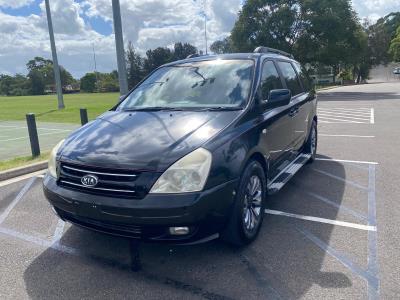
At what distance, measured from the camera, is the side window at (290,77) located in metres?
5.30

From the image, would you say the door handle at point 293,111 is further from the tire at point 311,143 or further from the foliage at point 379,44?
the foliage at point 379,44

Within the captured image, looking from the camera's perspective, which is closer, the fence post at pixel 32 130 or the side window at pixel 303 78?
the side window at pixel 303 78

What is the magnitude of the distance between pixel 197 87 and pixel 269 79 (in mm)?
924

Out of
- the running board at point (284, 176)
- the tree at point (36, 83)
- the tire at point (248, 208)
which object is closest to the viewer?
the tire at point (248, 208)

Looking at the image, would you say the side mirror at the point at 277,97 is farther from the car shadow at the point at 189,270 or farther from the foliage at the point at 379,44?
the foliage at the point at 379,44

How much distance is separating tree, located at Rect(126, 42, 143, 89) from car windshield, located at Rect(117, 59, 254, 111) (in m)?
61.1

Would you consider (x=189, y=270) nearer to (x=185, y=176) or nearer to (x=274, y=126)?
(x=185, y=176)

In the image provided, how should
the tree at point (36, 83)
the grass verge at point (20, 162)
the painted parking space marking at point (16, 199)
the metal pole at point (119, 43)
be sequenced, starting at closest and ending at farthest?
the painted parking space marking at point (16, 199) → the grass verge at point (20, 162) → the metal pole at point (119, 43) → the tree at point (36, 83)

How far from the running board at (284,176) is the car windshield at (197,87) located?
40.7 inches

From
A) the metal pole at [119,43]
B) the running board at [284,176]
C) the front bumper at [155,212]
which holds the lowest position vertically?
the running board at [284,176]

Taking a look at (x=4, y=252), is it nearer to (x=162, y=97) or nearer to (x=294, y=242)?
(x=162, y=97)

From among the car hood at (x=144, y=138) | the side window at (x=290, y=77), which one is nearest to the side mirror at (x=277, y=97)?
the car hood at (x=144, y=138)

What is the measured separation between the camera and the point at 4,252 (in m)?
3.76

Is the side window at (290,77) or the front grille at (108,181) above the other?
the side window at (290,77)
